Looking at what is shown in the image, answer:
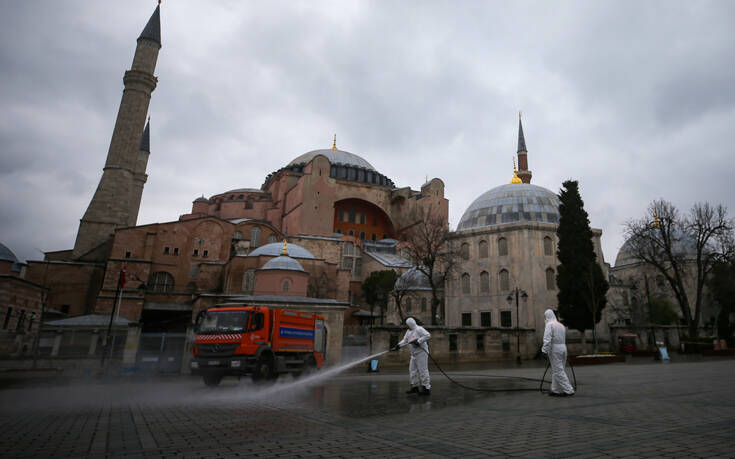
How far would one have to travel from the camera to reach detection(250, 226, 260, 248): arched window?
45.2 meters

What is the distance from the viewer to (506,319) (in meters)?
31.5

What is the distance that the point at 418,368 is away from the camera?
8320 millimetres

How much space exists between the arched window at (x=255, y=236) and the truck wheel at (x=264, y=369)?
34549 mm

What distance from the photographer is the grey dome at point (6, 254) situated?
120 feet

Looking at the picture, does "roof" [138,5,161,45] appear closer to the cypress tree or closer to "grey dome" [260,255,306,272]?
"grey dome" [260,255,306,272]

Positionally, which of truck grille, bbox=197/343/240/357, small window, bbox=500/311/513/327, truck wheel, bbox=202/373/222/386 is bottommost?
truck wheel, bbox=202/373/222/386

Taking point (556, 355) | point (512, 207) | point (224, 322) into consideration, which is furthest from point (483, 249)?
point (556, 355)

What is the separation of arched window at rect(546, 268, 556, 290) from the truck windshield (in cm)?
2606

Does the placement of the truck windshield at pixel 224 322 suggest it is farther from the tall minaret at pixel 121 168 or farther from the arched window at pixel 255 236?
the arched window at pixel 255 236

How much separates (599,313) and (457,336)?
909cm

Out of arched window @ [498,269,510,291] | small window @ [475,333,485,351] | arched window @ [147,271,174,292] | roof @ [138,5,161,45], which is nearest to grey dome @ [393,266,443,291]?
arched window @ [498,269,510,291]

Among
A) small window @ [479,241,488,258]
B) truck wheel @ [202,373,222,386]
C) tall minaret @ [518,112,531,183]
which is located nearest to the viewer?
truck wheel @ [202,373,222,386]

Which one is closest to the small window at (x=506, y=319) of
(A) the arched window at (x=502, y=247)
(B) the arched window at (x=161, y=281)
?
(A) the arched window at (x=502, y=247)

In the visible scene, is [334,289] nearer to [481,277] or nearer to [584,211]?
[481,277]
